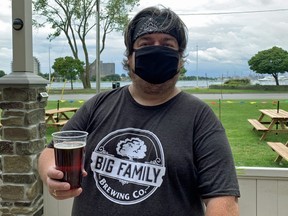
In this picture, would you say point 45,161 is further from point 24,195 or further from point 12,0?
point 12,0

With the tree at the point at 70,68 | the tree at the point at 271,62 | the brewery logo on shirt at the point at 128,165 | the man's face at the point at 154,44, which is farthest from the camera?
the tree at the point at 70,68

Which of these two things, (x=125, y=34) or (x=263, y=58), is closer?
(x=125, y=34)

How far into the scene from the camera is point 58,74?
4770 millimetres

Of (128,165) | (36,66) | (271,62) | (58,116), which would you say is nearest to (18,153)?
(36,66)

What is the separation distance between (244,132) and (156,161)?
528 cm

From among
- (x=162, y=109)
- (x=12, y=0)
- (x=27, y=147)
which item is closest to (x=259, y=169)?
(x=162, y=109)

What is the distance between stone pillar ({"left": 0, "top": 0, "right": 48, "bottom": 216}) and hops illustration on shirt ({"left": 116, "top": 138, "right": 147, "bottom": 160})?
1873 mm

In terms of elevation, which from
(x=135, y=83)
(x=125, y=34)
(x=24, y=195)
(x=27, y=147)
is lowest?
(x=24, y=195)

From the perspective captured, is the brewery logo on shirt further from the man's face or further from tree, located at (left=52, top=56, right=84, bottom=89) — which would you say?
tree, located at (left=52, top=56, right=84, bottom=89)

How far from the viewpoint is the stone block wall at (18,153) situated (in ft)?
8.87

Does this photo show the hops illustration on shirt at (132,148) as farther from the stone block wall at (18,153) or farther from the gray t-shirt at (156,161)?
the stone block wall at (18,153)

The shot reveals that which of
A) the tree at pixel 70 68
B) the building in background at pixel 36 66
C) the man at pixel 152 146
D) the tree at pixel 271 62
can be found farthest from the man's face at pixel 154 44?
the tree at pixel 70 68

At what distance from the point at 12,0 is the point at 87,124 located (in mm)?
2031

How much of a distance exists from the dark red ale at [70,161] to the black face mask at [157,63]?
0.35 metres
